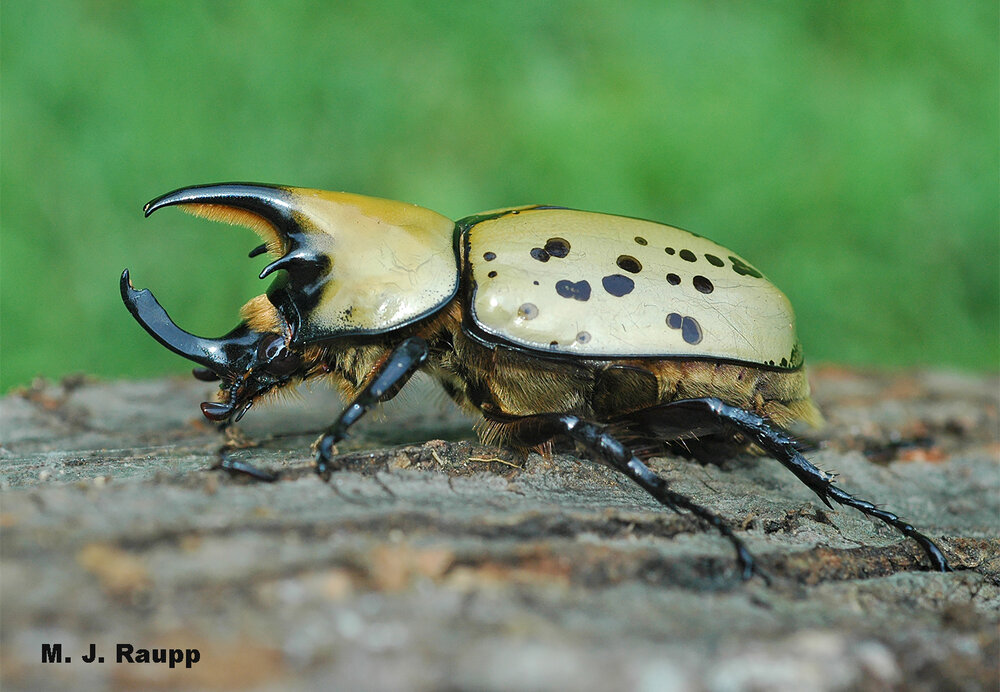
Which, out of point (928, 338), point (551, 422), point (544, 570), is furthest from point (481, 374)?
point (928, 338)

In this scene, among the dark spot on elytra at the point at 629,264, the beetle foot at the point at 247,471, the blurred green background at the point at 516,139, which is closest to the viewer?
the beetle foot at the point at 247,471

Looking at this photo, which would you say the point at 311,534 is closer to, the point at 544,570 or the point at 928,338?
the point at 544,570

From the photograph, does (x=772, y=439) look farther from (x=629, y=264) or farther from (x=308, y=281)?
(x=308, y=281)

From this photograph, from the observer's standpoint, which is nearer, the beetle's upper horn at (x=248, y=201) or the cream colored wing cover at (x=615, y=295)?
the cream colored wing cover at (x=615, y=295)

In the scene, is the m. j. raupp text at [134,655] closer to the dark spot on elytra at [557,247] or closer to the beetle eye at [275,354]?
the beetle eye at [275,354]

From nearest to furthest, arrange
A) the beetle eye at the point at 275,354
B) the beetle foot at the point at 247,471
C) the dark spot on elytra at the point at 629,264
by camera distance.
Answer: the beetle foot at the point at 247,471, the dark spot on elytra at the point at 629,264, the beetle eye at the point at 275,354

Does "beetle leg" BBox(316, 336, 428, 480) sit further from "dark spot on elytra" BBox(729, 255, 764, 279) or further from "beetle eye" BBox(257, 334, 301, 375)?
"dark spot on elytra" BBox(729, 255, 764, 279)

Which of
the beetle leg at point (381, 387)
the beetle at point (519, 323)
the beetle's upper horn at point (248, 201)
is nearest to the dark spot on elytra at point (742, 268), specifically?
the beetle at point (519, 323)
